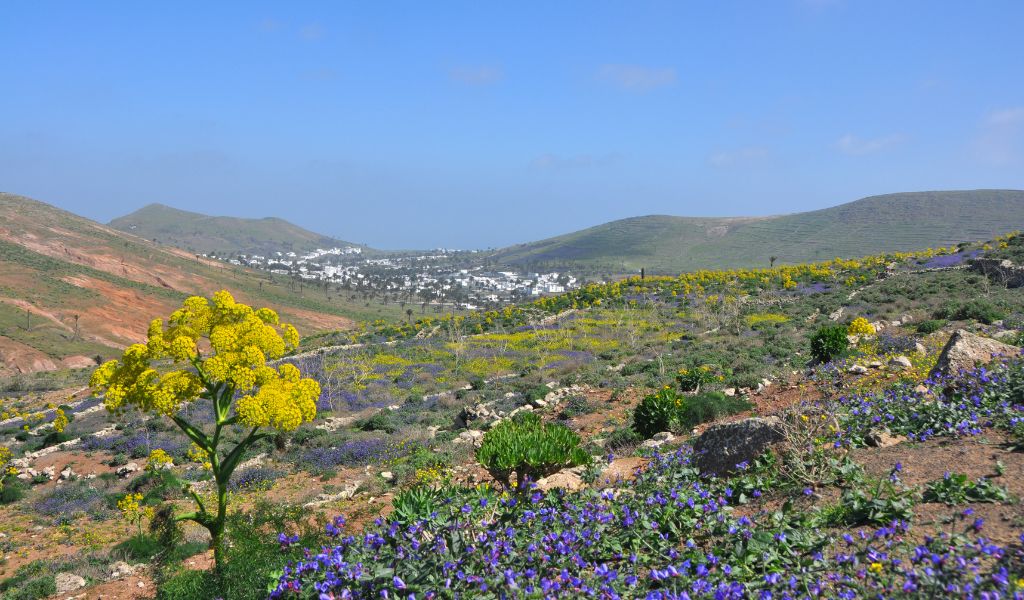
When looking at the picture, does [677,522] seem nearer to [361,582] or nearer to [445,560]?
[445,560]

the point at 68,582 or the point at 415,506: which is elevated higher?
the point at 415,506

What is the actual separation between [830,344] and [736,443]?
11.8 m

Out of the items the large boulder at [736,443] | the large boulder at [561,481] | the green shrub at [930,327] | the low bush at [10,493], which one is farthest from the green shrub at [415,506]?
the green shrub at [930,327]

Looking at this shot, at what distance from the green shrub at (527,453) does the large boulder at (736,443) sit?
65.9 inches

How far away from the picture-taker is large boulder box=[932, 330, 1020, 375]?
29.6ft

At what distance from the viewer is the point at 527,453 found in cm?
784

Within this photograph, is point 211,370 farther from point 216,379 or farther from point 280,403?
point 280,403

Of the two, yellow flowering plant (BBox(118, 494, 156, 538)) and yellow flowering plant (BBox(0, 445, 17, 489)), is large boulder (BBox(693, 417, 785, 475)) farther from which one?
yellow flowering plant (BBox(0, 445, 17, 489))

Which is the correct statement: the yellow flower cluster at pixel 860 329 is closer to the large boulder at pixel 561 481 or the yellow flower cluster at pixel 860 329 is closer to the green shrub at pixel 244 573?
the large boulder at pixel 561 481

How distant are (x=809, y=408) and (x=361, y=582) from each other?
24.1ft

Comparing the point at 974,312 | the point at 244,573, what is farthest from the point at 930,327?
the point at 244,573

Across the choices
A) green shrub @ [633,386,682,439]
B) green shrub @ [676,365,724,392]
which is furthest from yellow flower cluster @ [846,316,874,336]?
green shrub @ [633,386,682,439]

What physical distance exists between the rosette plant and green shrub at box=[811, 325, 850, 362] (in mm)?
15956

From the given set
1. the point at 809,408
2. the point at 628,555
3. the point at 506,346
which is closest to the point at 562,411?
the point at 809,408
